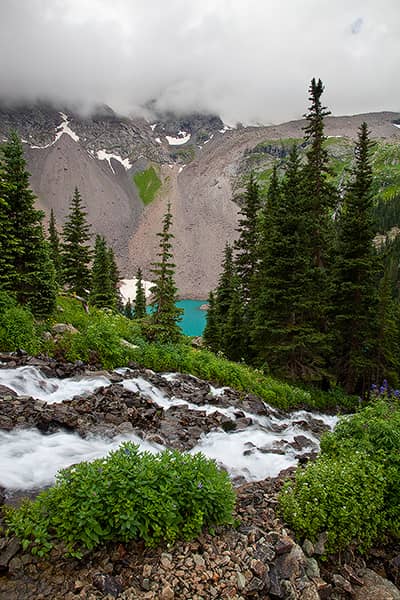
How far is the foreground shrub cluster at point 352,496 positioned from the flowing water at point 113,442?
200 centimetres

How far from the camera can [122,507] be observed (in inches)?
151

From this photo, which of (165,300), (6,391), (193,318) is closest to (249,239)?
(165,300)

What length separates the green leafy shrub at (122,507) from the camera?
148 inches

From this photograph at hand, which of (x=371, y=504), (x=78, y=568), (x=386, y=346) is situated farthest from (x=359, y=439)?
(x=386, y=346)

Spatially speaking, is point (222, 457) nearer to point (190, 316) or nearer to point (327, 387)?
point (327, 387)

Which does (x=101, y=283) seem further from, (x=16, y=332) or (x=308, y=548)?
(x=308, y=548)

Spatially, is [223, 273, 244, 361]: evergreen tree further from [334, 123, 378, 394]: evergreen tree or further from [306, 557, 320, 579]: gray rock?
[306, 557, 320, 579]: gray rock

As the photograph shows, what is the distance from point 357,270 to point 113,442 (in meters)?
15.9

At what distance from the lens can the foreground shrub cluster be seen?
483 cm

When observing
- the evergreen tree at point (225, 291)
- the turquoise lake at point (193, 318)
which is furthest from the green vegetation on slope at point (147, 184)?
the evergreen tree at point (225, 291)

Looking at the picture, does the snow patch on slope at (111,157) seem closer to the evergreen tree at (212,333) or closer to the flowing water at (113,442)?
the evergreen tree at (212,333)

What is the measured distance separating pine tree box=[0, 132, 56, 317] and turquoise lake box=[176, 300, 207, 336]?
57.7 metres

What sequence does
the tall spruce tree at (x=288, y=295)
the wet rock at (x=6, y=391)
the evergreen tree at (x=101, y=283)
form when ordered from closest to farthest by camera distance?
1. the wet rock at (x=6, y=391)
2. the tall spruce tree at (x=288, y=295)
3. the evergreen tree at (x=101, y=283)

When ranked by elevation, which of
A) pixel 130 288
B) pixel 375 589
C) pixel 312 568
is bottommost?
pixel 375 589
